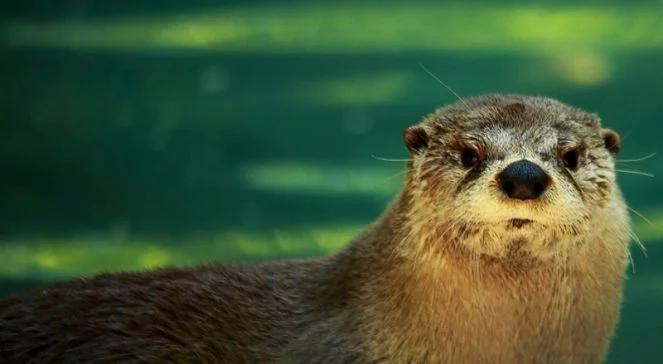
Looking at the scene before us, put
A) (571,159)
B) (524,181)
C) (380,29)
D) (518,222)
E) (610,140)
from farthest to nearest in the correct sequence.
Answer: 1. (380,29)
2. (610,140)
3. (571,159)
4. (518,222)
5. (524,181)

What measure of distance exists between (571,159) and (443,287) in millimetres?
466

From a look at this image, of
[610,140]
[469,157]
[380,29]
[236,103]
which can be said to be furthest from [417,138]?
[236,103]

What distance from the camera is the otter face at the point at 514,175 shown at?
2.67 meters

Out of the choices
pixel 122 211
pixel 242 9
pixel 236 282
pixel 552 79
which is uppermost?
pixel 242 9

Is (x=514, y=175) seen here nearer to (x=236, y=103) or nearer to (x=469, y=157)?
(x=469, y=157)

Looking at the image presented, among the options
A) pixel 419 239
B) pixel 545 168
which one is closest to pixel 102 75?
pixel 419 239

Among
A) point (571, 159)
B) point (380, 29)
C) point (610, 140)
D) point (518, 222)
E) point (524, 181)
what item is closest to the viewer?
point (524, 181)

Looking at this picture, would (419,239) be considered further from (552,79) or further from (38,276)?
(38,276)

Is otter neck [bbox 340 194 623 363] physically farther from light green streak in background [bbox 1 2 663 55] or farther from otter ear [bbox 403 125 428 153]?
light green streak in background [bbox 1 2 663 55]

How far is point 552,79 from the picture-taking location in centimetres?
437

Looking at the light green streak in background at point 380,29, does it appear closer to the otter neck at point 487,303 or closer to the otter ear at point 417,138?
the otter ear at point 417,138

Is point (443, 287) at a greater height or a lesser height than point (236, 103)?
lesser

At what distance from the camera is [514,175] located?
2605 mm

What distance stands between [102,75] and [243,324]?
5.38 ft
